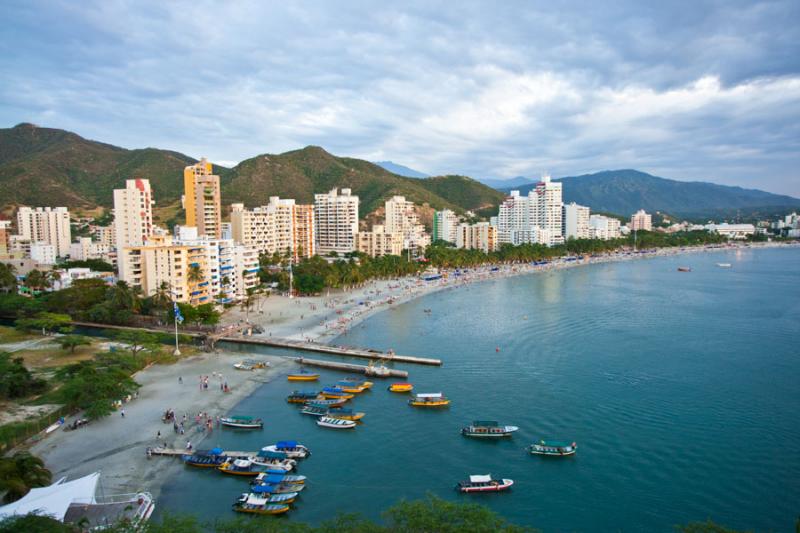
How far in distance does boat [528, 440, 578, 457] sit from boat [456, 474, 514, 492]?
10.1 ft

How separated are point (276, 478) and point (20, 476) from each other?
9.19 m

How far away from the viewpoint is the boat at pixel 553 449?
80.7ft

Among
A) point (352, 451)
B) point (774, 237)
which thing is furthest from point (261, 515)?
point (774, 237)

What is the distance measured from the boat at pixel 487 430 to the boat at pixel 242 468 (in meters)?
9.90

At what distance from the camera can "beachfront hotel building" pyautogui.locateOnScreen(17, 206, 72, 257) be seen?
304ft

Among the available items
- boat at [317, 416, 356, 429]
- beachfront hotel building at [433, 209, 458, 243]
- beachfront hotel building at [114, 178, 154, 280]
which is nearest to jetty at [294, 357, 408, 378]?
boat at [317, 416, 356, 429]

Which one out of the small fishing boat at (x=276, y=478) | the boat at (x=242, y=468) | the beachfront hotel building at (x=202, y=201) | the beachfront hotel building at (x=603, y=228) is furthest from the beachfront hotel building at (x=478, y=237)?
the small fishing boat at (x=276, y=478)

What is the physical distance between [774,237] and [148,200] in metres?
198

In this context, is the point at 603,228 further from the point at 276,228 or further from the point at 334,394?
the point at 334,394

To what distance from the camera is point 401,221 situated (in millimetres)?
119875

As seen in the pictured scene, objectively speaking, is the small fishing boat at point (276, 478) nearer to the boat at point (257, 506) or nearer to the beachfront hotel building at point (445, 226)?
the boat at point (257, 506)

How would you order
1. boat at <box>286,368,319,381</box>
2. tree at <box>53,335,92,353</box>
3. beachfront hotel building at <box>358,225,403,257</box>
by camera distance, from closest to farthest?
boat at <box>286,368,319,381</box>
tree at <box>53,335,92,353</box>
beachfront hotel building at <box>358,225,403,257</box>

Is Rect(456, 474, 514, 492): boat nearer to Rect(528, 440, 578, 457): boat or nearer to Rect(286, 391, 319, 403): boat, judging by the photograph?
Rect(528, 440, 578, 457): boat

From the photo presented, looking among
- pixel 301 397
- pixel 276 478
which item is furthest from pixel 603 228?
pixel 276 478
